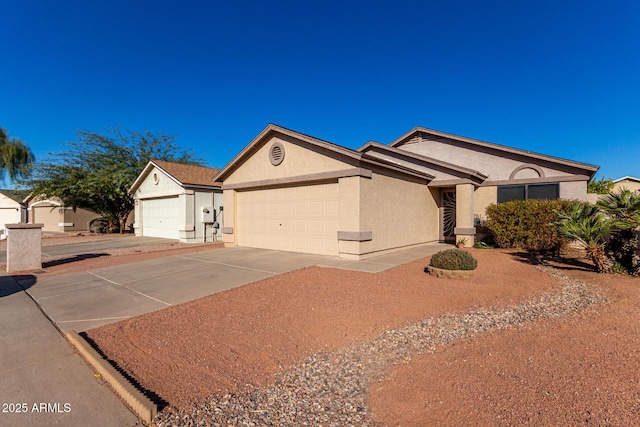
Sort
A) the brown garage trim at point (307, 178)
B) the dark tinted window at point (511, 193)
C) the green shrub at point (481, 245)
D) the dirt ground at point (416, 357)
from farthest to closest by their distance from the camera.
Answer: the dark tinted window at point (511, 193) < the green shrub at point (481, 245) < the brown garage trim at point (307, 178) < the dirt ground at point (416, 357)

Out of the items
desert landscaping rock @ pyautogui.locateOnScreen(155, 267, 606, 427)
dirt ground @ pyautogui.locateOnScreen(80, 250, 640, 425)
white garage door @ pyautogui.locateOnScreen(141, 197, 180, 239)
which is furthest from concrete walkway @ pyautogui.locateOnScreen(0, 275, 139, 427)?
white garage door @ pyautogui.locateOnScreen(141, 197, 180, 239)

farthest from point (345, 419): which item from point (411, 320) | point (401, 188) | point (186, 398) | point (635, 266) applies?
point (401, 188)

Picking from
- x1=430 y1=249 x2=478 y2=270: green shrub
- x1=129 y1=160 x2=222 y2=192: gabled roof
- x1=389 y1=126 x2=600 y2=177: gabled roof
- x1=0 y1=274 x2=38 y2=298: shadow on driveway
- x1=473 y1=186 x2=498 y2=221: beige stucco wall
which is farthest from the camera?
x1=129 y1=160 x2=222 y2=192: gabled roof

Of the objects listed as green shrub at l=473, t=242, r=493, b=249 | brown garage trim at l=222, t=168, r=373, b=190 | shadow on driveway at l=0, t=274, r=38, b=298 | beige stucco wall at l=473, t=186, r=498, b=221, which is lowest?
shadow on driveway at l=0, t=274, r=38, b=298

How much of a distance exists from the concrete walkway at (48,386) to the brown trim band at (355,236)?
7462 mm

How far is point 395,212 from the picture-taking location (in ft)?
39.9

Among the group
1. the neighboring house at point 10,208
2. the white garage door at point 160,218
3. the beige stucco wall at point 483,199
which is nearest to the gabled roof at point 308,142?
the beige stucco wall at point 483,199

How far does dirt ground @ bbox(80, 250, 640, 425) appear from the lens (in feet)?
9.44

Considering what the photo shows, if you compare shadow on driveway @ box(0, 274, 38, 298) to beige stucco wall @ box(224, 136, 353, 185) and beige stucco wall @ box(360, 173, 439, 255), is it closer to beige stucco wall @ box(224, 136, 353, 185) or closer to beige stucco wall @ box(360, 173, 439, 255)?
beige stucco wall @ box(224, 136, 353, 185)

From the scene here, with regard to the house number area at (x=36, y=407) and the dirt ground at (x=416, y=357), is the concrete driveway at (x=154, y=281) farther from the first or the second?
the house number area at (x=36, y=407)

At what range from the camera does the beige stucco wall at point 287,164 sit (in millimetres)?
11031

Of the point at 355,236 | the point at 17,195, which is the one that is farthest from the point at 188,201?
the point at 17,195

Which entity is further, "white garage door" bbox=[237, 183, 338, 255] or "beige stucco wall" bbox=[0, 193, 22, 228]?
"beige stucco wall" bbox=[0, 193, 22, 228]

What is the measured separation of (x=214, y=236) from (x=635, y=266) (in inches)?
688
